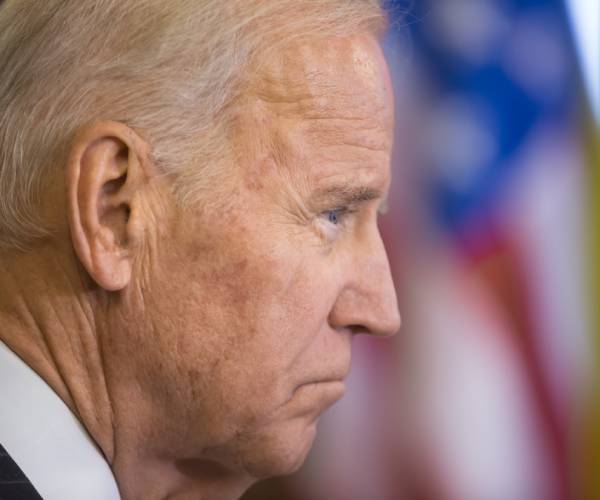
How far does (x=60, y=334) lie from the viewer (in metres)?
1.23

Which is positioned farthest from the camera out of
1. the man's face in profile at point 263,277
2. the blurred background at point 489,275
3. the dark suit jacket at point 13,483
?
the blurred background at point 489,275

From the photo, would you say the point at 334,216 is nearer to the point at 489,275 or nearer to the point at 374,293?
the point at 374,293

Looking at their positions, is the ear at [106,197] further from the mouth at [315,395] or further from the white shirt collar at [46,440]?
the mouth at [315,395]

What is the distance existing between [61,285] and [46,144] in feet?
0.58

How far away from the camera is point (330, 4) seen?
4.19 feet

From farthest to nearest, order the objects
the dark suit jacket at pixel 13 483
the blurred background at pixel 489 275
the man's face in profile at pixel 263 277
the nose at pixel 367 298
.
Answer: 1. the blurred background at pixel 489 275
2. the nose at pixel 367 298
3. the man's face in profile at pixel 263 277
4. the dark suit jacket at pixel 13 483

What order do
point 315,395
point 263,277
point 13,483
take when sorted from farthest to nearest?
point 315,395 → point 263,277 → point 13,483

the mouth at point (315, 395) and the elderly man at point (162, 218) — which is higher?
the elderly man at point (162, 218)

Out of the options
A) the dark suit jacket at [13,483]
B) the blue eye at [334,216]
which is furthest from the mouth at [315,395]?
the dark suit jacket at [13,483]

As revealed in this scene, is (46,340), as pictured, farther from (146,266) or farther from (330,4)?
(330,4)

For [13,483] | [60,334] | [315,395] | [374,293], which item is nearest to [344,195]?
[374,293]

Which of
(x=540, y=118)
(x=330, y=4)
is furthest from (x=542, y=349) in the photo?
(x=330, y=4)

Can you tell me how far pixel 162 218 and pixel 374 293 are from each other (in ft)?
1.05

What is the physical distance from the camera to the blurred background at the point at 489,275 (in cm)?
185
